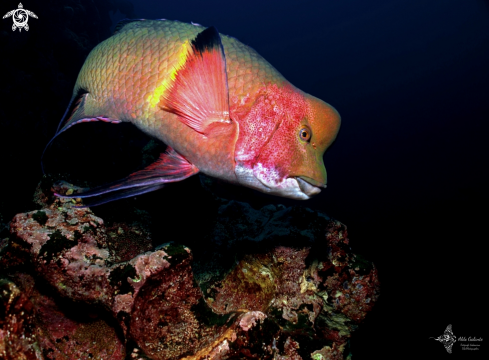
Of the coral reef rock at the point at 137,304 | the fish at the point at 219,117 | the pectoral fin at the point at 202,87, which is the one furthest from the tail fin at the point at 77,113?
the pectoral fin at the point at 202,87

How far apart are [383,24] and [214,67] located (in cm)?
13601

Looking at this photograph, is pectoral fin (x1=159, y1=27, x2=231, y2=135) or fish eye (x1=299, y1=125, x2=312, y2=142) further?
fish eye (x1=299, y1=125, x2=312, y2=142)

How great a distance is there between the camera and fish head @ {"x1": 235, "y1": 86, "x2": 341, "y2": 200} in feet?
5.16

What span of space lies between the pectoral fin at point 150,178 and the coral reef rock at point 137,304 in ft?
1.52

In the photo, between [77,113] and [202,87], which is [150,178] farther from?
[77,113]

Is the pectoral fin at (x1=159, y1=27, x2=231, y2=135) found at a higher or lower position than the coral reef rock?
higher

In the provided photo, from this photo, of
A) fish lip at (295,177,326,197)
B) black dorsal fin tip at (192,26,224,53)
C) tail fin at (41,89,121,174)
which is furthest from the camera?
tail fin at (41,89,121,174)

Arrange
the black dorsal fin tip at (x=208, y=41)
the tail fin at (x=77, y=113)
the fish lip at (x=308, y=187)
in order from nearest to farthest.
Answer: the black dorsal fin tip at (x=208, y=41) < the fish lip at (x=308, y=187) < the tail fin at (x=77, y=113)

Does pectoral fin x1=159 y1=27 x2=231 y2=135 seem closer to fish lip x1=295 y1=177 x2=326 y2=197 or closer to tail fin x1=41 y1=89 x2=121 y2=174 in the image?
fish lip x1=295 y1=177 x2=326 y2=197

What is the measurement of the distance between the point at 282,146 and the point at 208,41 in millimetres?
778

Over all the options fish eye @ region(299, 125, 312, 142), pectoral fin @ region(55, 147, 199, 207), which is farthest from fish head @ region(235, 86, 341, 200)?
pectoral fin @ region(55, 147, 199, 207)

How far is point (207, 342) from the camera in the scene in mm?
1744

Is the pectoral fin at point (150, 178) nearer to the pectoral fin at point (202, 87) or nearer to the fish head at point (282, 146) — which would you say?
the pectoral fin at point (202, 87)

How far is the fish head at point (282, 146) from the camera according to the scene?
157 centimetres
